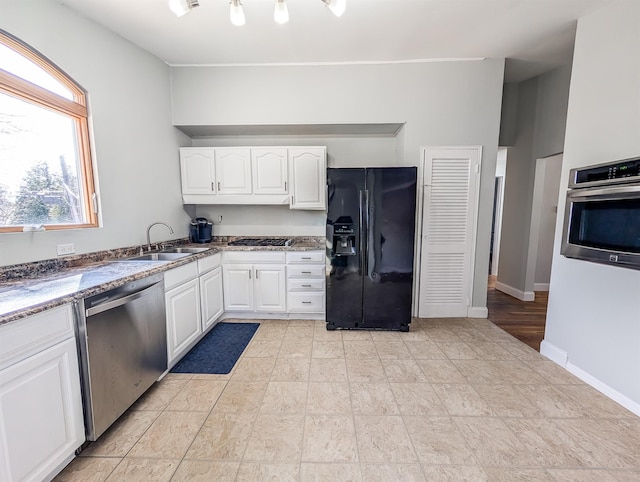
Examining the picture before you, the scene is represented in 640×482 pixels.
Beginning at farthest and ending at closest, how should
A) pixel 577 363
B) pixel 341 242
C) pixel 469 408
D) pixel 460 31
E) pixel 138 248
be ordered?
pixel 341 242 → pixel 138 248 → pixel 460 31 → pixel 577 363 → pixel 469 408

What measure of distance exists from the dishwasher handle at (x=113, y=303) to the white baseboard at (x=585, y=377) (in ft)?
10.9

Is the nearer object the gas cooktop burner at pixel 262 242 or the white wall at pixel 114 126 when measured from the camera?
the white wall at pixel 114 126

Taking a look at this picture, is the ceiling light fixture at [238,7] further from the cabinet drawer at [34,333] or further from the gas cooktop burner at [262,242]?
the gas cooktop burner at [262,242]

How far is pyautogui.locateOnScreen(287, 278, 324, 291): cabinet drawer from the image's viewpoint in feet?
9.96

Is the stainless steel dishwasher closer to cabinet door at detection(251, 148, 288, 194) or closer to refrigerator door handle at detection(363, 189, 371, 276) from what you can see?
cabinet door at detection(251, 148, 288, 194)

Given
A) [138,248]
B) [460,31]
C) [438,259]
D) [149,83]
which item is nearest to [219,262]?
[138,248]

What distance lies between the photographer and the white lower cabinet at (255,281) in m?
3.01

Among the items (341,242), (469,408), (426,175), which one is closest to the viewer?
(469,408)

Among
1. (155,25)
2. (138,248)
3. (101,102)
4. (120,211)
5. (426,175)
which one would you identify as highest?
(155,25)

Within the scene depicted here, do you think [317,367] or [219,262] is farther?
[219,262]

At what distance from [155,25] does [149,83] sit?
0.60 meters

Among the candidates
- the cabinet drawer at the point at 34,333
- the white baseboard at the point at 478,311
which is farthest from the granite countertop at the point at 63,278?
the white baseboard at the point at 478,311

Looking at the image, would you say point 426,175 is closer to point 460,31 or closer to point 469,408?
point 460,31

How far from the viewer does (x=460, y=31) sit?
2.32 meters
